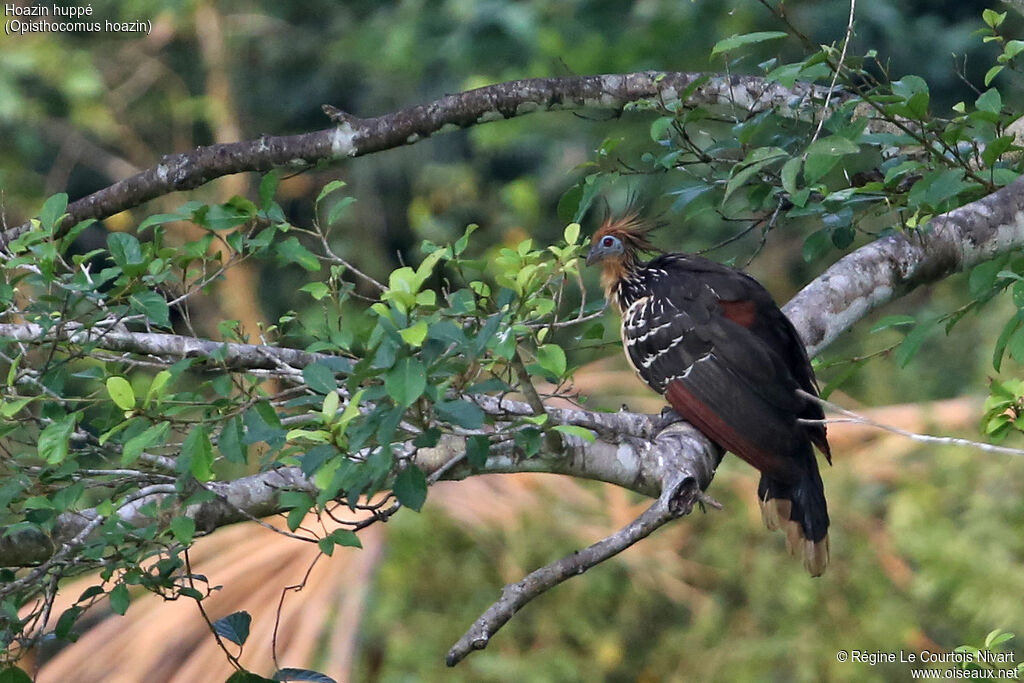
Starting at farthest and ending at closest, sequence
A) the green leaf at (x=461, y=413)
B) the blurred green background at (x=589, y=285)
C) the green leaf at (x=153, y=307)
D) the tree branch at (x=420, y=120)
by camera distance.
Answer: the blurred green background at (x=589, y=285), the tree branch at (x=420, y=120), the green leaf at (x=153, y=307), the green leaf at (x=461, y=413)

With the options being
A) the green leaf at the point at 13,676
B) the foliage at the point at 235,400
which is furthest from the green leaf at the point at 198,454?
the green leaf at the point at 13,676

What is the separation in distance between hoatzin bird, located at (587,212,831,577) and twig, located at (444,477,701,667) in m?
0.83

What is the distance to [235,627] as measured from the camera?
234cm

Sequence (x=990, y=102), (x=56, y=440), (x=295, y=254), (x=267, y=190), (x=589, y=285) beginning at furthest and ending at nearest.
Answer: (x=589, y=285), (x=267, y=190), (x=295, y=254), (x=990, y=102), (x=56, y=440)

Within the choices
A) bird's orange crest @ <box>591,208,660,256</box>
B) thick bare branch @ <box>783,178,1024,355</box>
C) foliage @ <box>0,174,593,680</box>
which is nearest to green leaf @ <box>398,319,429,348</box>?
foliage @ <box>0,174,593,680</box>

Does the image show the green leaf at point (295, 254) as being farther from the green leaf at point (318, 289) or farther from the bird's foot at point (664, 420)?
the bird's foot at point (664, 420)

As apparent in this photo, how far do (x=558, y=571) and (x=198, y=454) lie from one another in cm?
68

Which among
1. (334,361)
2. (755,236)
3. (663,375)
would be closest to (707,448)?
(663,375)

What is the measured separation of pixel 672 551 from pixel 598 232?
6.67ft

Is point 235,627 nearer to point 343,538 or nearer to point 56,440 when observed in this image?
point 343,538

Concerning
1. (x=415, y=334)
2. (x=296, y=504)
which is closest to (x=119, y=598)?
(x=296, y=504)

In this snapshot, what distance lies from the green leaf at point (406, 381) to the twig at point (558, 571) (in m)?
0.44

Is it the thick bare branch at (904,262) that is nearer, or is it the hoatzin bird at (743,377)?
the thick bare branch at (904,262)

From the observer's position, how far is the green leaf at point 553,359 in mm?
2160
